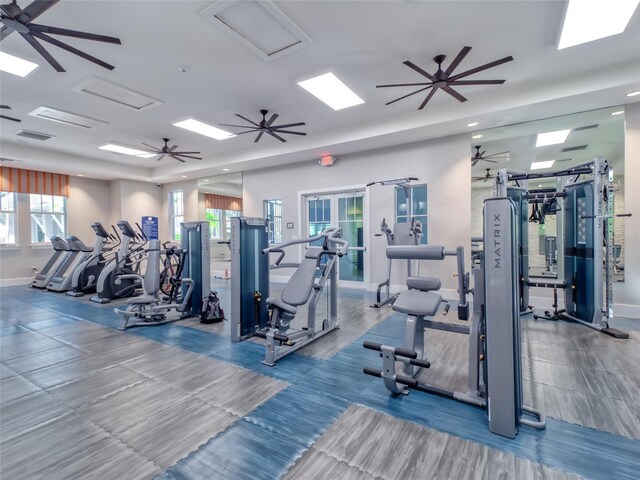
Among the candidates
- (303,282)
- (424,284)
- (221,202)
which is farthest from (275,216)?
(221,202)

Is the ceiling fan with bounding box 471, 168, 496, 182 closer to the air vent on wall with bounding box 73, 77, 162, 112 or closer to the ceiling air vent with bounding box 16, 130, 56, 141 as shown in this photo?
the air vent on wall with bounding box 73, 77, 162, 112

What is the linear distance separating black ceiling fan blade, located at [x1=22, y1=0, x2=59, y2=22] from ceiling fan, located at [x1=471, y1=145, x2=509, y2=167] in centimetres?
647

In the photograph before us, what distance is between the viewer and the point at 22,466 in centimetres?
173

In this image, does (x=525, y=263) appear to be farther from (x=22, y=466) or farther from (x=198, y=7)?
(x=22, y=466)

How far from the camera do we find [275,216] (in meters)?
8.64

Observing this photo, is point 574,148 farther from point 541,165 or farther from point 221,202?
point 221,202

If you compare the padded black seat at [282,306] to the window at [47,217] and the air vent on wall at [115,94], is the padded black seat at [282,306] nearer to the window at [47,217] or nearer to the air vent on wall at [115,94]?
the air vent on wall at [115,94]

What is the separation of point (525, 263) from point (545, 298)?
4.12 ft

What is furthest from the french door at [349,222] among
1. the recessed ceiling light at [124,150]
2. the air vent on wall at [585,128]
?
the recessed ceiling light at [124,150]

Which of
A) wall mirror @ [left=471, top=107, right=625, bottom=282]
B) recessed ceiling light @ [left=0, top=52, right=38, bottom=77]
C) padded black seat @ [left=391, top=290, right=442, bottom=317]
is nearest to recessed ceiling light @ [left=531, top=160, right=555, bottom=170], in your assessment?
wall mirror @ [left=471, top=107, right=625, bottom=282]

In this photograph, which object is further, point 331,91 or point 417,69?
point 331,91

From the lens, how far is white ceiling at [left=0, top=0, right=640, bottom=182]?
3.12 meters

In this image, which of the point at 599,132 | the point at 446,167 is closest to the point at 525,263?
the point at 446,167

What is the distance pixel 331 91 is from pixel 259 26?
5.80ft
